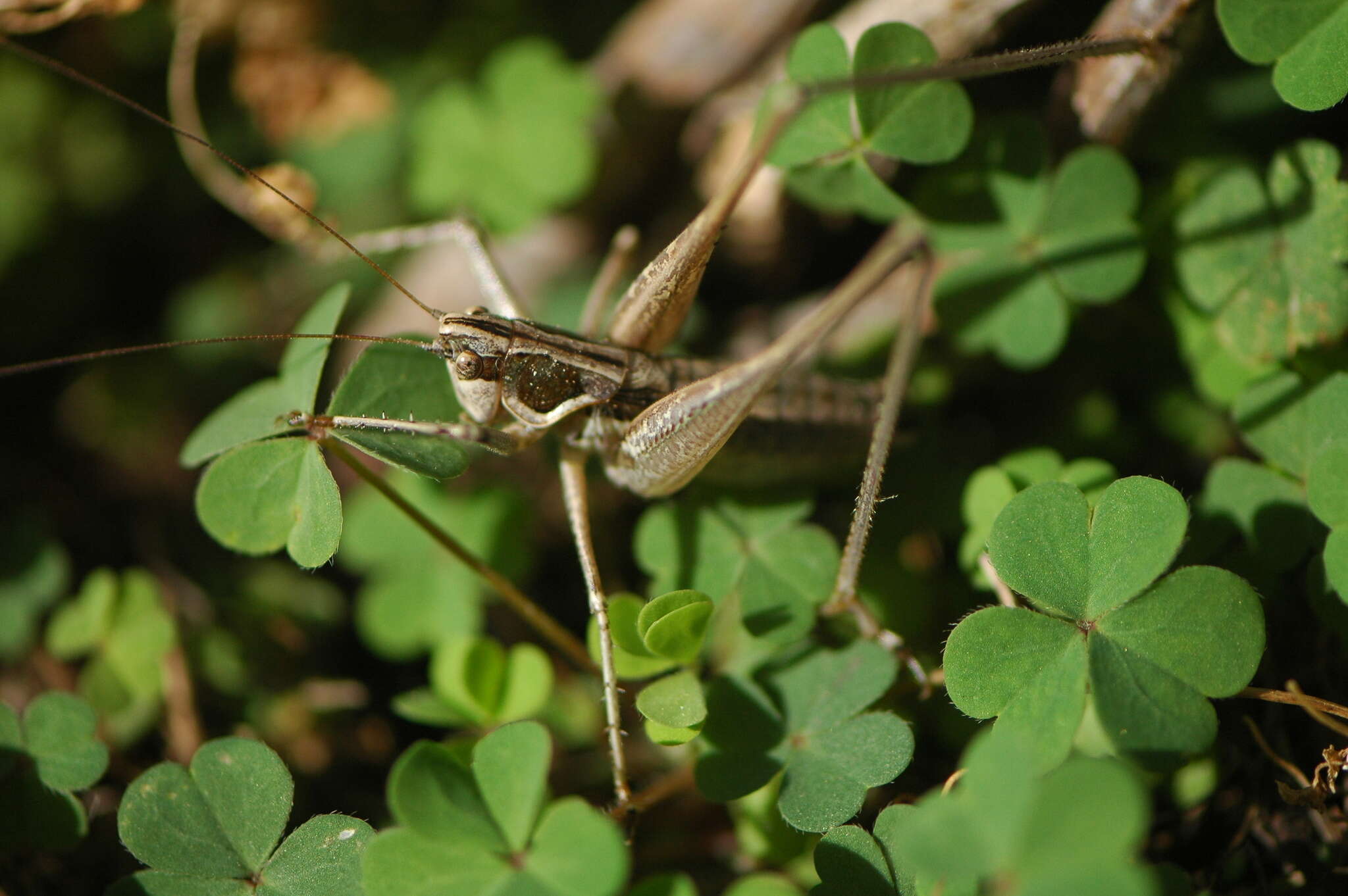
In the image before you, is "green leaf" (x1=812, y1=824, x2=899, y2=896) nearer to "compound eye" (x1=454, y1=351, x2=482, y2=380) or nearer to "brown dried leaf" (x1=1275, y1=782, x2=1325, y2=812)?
"brown dried leaf" (x1=1275, y1=782, x2=1325, y2=812)

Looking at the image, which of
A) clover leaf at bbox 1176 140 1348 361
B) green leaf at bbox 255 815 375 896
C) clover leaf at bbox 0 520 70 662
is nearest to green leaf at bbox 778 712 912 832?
green leaf at bbox 255 815 375 896

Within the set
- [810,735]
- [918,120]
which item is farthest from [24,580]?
[918,120]

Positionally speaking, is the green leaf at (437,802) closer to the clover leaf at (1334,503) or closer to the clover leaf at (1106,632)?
the clover leaf at (1106,632)

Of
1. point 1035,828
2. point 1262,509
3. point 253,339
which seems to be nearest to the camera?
point 1035,828

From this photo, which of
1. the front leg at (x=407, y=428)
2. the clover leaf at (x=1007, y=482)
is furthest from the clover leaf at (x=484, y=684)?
the clover leaf at (x=1007, y=482)

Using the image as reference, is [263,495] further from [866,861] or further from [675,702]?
[866,861]
